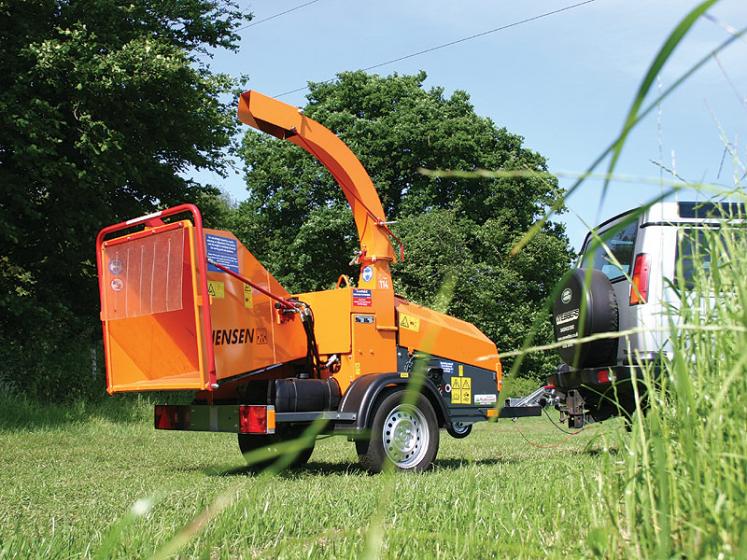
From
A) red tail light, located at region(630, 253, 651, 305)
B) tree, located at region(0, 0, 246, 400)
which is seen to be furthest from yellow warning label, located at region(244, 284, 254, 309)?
tree, located at region(0, 0, 246, 400)

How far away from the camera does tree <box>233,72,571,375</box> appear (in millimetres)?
30438

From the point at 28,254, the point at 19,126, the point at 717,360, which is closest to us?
the point at 717,360

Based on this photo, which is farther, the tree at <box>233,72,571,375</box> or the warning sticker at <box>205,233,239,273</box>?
the tree at <box>233,72,571,375</box>

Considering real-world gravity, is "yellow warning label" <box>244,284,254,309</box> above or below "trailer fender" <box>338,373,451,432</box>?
above

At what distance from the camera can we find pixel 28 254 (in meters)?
19.6

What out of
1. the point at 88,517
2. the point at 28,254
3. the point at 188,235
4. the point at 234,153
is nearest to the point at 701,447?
the point at 88,517

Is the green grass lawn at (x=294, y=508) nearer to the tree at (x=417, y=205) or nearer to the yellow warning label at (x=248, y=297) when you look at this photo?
the yellow warning label at (x=248, y=297)

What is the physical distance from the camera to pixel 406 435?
8.14 m

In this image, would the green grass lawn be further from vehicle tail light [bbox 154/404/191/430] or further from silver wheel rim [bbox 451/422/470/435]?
vehicle tail light [bbox 154/404/191/430]

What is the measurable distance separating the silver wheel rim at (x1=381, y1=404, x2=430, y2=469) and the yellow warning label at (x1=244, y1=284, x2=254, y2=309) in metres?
1.67

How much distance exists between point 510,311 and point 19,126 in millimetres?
19278

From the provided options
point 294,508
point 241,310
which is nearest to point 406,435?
point 241,310

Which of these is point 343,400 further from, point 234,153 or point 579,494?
point 234,153

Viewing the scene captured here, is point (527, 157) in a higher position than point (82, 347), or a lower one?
higher
